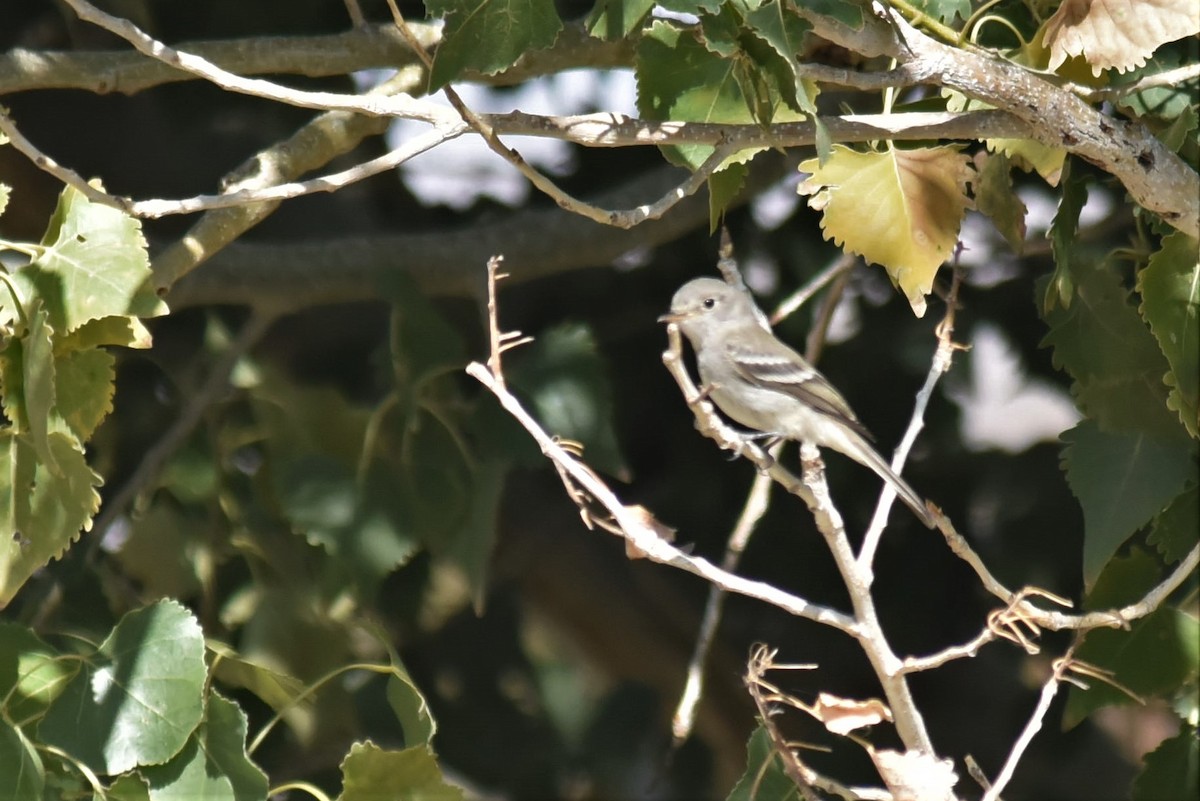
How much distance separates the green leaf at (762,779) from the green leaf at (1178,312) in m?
0.84

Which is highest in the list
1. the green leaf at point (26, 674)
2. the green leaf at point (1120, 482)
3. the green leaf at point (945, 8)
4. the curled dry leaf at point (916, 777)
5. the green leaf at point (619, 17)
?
the green leaf at point (619, 17)

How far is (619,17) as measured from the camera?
6.19 feet

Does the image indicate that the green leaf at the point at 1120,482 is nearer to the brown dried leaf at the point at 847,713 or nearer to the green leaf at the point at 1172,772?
the green leaf at the point at 1172,772

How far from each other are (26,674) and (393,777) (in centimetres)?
58

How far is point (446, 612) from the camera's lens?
4.38 m

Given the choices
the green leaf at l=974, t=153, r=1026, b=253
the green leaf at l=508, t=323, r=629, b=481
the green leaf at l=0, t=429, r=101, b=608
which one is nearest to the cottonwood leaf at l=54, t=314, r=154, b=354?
the green leaf at l=0, t=429, r=101, b=608

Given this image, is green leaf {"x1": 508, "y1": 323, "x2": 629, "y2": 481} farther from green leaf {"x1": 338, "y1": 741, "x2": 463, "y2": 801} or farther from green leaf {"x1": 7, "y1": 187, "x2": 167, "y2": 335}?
green leaf {"x1": 7, "y1": 187, "x2": 167, "y2": 335}

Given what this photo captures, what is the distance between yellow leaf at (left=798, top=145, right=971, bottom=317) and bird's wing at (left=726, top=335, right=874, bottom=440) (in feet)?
3.09

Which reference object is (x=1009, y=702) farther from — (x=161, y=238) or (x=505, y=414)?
(x=161, y=238)

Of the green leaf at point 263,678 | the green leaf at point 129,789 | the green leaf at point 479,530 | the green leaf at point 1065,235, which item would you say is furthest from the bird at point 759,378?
the green leaf at point 129,789

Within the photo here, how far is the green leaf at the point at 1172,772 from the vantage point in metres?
2.45

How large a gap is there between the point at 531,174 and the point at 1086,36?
2.78 feet

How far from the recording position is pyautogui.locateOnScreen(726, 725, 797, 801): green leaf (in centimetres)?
216

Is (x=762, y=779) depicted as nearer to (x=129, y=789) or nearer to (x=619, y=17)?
(x=129, y=789)
